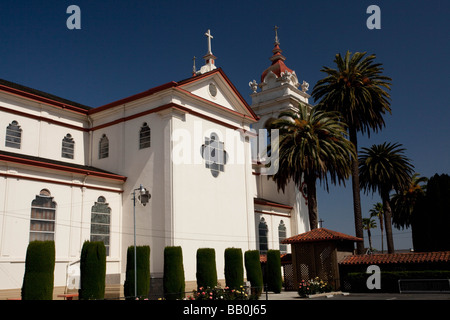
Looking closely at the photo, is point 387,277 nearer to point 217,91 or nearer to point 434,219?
point 434,219

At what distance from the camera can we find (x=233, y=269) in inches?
1059

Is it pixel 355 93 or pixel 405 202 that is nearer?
pixel 355 93

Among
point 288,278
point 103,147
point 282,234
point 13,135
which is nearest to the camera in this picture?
point 13,135

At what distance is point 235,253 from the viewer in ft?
89.2

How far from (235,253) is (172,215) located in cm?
445

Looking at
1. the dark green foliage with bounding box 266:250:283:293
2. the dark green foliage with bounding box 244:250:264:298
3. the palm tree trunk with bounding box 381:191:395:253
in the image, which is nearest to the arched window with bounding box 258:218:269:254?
the dark green foliage with bounding box 266:250:283:293

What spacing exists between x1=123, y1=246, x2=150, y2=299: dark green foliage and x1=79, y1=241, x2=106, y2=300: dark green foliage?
171cm

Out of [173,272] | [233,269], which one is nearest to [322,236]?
[233,269]

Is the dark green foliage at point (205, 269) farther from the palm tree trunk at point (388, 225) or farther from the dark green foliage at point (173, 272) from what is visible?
the palm tree trunk at point (388, 225)

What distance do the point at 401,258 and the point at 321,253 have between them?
4.90m

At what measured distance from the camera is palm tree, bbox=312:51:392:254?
1551 inches

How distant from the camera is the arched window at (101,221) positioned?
27.3m

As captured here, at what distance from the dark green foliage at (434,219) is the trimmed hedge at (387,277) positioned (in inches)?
406
